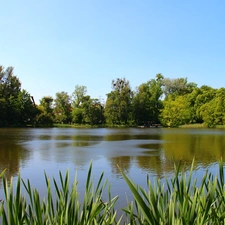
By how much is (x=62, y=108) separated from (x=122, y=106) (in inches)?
574

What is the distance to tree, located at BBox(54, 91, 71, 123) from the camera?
64500mm

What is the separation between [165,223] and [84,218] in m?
0.61

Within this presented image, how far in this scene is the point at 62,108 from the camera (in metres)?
66.2

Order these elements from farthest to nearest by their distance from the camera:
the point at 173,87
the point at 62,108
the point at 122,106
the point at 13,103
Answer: the point at 173,87
the point at 62,108
the point at 122,106
the point at 13,103

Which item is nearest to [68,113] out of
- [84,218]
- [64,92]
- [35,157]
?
[64,92]

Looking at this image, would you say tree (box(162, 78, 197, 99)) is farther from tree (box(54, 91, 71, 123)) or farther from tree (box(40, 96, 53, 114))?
tree (box(40, 96, 53, 114))

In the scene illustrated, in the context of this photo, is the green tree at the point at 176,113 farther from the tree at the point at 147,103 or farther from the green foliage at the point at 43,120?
the green foliage at the point at 43,120

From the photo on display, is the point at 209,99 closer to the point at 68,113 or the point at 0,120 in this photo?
the point at 68,113

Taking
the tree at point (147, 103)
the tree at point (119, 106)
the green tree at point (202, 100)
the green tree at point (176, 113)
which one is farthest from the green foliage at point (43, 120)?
the green tree at point (202, 100)

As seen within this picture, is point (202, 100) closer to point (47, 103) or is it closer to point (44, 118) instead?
point (44, 118)

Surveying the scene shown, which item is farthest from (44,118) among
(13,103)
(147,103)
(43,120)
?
(147,103)

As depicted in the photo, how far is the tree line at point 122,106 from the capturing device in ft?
178

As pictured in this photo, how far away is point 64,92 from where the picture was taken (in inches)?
2697

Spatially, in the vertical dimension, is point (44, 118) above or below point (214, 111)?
below
